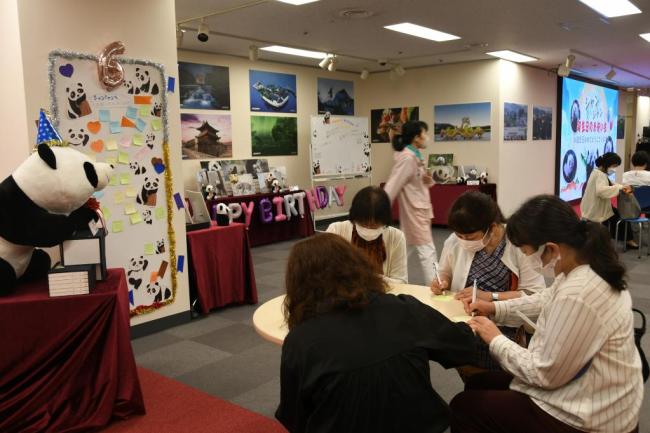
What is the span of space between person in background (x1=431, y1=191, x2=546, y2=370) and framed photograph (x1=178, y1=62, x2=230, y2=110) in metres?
5.41

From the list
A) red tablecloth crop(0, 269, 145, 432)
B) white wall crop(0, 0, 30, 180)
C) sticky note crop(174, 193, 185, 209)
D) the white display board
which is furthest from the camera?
the white display board

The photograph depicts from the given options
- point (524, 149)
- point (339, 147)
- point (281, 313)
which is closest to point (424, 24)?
point (339, 147)

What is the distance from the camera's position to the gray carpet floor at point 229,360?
10.1 feet

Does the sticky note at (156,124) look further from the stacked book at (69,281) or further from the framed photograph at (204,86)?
the framed photograph at (204,86)

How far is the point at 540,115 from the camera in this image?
998 centimetres

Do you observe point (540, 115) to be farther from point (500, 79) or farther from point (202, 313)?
point (202, 313)

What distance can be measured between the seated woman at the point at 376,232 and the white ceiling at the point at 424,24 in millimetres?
3037

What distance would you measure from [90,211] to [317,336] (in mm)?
2214

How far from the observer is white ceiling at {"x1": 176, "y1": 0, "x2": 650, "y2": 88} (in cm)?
530

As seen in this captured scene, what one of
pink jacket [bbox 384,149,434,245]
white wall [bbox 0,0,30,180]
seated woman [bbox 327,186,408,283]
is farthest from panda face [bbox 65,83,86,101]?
pink jacket [bbox 384,149,434,245]

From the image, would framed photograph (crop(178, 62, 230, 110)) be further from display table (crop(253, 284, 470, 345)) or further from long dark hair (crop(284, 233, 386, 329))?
long dark hair (crop(284, 233, 386, 329))

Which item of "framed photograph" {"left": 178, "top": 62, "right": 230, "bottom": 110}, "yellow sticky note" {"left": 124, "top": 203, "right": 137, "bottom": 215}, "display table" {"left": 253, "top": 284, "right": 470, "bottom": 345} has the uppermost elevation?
"framed photograph" {"left": 178, "top": 62, "right": 230, "bottom": 110}

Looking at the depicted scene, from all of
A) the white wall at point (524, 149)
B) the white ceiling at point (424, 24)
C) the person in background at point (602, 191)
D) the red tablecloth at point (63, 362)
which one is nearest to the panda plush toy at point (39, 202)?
the red tablecloth at point (63, 362)

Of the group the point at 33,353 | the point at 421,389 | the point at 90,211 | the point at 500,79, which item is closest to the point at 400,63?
the point at 500,79
